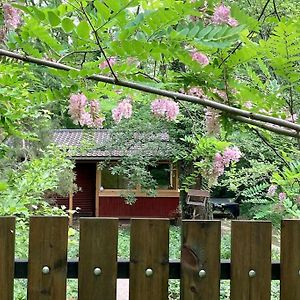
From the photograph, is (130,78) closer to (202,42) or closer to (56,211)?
(202,42)

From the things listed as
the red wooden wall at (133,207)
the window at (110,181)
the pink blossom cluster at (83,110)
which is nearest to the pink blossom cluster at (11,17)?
the pink blossom cluster at (83,110)

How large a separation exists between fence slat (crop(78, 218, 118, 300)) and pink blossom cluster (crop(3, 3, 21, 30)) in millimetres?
592

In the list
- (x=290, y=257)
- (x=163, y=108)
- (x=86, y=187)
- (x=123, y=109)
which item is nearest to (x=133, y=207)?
(x=86, y=187)

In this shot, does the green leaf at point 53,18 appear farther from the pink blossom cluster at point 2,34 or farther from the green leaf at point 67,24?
the pink blossom cluster at point 2,34

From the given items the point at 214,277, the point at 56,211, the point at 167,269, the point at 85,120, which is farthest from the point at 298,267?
the point at 56,211

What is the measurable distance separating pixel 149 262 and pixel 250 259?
8.7 inches

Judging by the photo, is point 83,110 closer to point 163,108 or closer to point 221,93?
point 163,108

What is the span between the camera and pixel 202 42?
792 millimetres

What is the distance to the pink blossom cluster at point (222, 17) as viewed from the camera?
3.29 ft

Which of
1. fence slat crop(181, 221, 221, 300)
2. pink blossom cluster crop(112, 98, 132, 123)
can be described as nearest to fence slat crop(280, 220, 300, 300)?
fence slat crop(181, 221, 221, 300)

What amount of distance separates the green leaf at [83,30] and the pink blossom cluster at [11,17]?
540 mm

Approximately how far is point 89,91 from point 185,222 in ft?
1.15

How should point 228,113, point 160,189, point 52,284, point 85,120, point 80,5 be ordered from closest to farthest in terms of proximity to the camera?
point 80,5 → point 228,113 → point 52,284 → point 85,120 → point 160,189

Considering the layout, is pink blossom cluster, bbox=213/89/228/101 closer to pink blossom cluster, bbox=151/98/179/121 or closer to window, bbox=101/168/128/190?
pink blossom cluster, bbox=151/98/179/121
